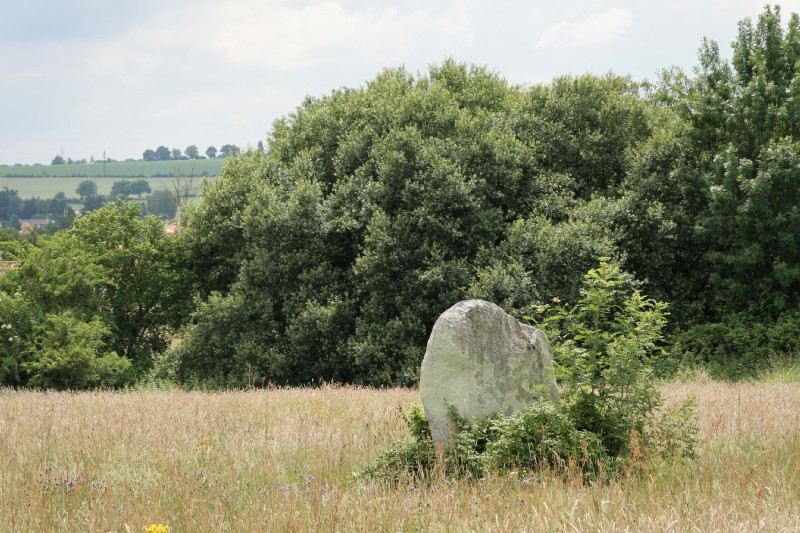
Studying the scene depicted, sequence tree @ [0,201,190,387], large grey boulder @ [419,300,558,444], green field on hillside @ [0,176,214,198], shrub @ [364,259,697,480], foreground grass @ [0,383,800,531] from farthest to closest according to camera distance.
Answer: green field on hillside @ [0,176,214,198]
tree @ [0,201,190,387]
large grey boulder @ [419,300,558,444]
shrub @ [364,259,697,480]
foreground grass @ [0,383,800,531]

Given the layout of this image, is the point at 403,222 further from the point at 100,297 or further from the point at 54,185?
the point at 54,185

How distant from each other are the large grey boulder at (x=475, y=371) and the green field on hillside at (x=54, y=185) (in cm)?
16661

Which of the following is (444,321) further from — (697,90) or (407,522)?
(697,90)

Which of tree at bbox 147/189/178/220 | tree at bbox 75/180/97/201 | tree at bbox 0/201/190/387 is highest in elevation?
tree at bbox 75/180/97/201

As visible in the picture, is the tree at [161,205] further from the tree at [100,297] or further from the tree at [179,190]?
the tree at [100,297]

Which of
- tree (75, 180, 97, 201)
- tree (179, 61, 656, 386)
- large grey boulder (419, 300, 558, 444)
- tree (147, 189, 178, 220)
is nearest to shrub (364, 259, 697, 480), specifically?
large grey boulder (419, 300, 558, 444)

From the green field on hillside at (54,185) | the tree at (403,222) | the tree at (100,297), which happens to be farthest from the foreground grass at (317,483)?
the green field on hillside at (54,185)

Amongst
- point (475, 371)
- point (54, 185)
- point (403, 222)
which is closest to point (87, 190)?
point (54, 185)

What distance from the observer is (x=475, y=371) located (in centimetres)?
780

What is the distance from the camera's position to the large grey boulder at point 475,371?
7.80m

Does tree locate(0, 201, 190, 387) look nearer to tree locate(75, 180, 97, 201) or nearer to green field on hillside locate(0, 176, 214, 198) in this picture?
green field on hillside locate(0, 176, 214, 198)

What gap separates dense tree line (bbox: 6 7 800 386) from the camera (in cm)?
2342

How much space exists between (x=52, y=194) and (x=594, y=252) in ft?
572

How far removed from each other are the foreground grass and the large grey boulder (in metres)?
1.20
